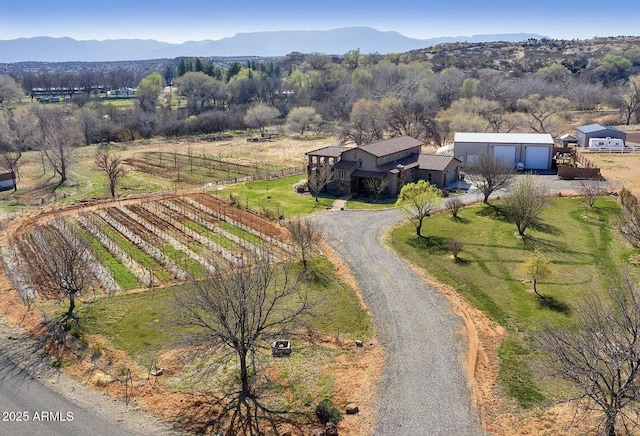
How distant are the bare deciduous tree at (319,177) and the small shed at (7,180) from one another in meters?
31.6

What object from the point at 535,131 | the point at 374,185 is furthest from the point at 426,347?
the point at 535,131

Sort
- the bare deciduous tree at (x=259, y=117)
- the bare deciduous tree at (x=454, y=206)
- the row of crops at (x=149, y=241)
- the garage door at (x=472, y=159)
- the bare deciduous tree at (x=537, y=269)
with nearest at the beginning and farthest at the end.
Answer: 1. the bare deciduous tree at (x=537, y=269)
2. the row of crops at (x=149, y=241)
3. the bare deciduous tree at (x=454, y=206)
4. the garage door at (x=472, y=159)
5. the bare deciduous tree at (x=259, y=117)

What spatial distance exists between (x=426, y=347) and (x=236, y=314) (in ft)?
29.5

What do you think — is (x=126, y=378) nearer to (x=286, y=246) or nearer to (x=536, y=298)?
(x=286, y=246)

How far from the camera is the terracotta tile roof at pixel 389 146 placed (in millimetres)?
48969

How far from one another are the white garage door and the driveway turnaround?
28888 millimetres

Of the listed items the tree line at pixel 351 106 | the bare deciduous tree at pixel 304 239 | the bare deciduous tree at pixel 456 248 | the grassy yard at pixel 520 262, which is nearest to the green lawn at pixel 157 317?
the bare deciduous tree at pixel 304 239

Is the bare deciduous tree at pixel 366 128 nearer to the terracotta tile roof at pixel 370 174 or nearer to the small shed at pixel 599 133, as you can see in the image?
the terracotta tile roof at pixel 370 174

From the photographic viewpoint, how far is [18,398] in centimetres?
2011

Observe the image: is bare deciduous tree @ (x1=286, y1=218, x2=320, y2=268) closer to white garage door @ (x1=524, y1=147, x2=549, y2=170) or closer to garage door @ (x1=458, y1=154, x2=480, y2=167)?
garage door @ (x1=458, y1=154, x2=480, y2=167)

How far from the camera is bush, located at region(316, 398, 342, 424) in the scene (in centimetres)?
1855

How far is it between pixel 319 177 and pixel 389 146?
823 cm

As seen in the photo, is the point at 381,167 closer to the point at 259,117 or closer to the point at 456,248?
the point at 456,248

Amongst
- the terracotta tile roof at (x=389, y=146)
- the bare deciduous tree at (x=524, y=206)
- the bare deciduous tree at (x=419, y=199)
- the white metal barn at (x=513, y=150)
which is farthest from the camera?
the white metal barn at (x=513, y=150)
